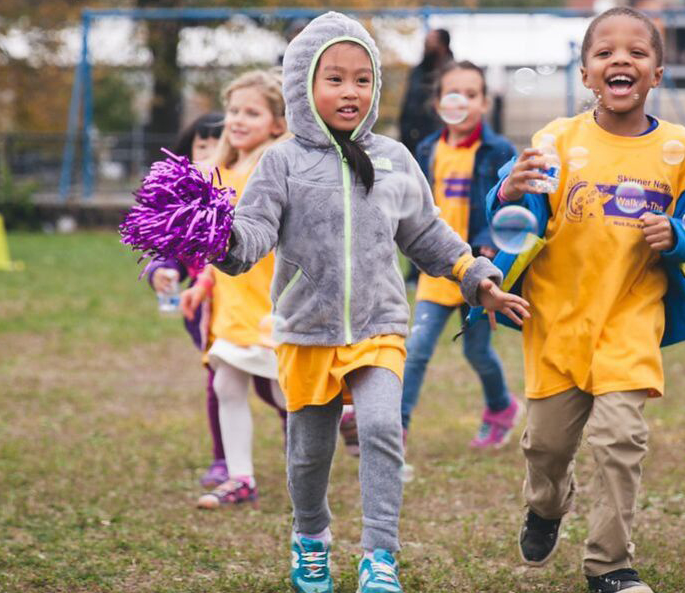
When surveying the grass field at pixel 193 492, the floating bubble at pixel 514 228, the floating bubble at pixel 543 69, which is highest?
the floating bubble at pixel 543 69

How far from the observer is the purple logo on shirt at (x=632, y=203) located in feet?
12.5

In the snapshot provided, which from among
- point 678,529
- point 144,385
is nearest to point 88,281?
point 144,385

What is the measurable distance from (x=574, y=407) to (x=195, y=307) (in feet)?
6.90

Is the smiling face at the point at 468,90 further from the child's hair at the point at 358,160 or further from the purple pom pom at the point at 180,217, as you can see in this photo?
the purple pom pom at the point at 180,217

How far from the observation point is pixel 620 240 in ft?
12.7

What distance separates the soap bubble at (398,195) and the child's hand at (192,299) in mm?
1720

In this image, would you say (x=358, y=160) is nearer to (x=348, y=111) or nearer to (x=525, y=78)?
(x=348, y=111)

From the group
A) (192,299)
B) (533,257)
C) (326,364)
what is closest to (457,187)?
(192,299)

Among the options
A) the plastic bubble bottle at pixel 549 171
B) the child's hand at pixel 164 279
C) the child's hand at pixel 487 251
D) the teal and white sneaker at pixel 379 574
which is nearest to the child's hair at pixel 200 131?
the child's hand at pixel 164 279

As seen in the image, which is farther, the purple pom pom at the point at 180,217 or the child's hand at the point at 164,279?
the child's hand at the point at 164,279

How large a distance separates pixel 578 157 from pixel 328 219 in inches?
32.3

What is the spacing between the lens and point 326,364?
3.84m

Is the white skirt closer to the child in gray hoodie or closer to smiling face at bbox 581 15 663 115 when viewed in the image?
the child in gray hoodie

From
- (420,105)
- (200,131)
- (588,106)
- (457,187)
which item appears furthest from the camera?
(420,105)
